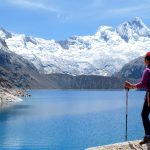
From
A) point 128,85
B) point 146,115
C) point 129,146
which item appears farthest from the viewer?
point 129,146

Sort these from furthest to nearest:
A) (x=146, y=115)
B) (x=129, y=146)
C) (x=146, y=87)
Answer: (x=129, y=146) → (x=146, y=115) → (x=146, y=87)

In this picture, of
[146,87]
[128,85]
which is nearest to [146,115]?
[146,87]

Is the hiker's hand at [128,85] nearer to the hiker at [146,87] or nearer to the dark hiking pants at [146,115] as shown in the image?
the hiker at [146,87]

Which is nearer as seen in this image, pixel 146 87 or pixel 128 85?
pixel 146 87

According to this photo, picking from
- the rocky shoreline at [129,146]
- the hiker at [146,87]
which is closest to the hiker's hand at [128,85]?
the hiker at [146,87]

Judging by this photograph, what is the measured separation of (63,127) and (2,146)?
32.4 metres

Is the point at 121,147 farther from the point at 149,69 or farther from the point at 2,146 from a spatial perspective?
the point at 2,146

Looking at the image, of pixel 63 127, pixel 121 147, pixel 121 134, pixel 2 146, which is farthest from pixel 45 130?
pixel 121 147

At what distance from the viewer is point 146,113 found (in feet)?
62.4

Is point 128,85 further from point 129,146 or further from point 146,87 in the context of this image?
point 129,146

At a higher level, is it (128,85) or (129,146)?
(128,85)

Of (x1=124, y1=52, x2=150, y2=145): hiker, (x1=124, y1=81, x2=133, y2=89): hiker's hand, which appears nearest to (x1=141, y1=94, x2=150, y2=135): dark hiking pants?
(x1=124, y1=52, x2=150, y2=145): hiker

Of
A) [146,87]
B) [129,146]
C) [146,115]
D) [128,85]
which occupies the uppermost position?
[128,85]

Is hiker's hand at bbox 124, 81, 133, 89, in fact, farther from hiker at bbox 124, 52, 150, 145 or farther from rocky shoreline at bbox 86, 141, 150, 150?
rocky shoreline at bbox 86, 141, 150, 150
